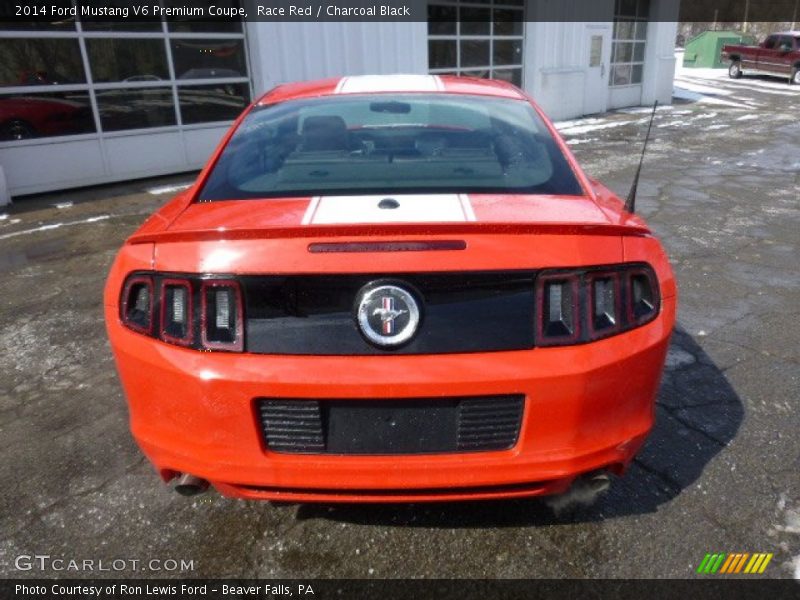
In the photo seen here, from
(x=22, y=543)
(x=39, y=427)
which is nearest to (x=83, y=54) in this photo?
(x=39, y=427)

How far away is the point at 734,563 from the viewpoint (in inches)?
77.2

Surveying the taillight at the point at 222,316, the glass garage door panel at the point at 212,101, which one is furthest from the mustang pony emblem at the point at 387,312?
the glass garage door panel at the point at 212,101

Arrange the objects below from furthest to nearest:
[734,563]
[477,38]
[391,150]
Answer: [477,38] < [391,150] < [734,563]

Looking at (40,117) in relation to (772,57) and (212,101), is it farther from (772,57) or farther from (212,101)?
(772,57)

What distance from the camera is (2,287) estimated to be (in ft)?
14.9

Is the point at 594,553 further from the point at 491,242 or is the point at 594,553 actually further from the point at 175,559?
the point at 175,559

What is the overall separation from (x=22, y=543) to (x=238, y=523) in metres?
0.75

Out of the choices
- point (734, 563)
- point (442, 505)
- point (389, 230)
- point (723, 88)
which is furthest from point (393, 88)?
point (723, 88)

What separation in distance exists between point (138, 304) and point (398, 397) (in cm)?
86

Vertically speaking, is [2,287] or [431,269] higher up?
[431,269]

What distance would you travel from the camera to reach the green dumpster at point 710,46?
31.3m

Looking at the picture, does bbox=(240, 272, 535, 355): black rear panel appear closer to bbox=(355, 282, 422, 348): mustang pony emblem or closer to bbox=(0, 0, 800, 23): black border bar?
bbox=(355, 282, 422, 348): mustang pony emblem

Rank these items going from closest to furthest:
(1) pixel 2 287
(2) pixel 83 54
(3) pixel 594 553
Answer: (3) pixel 594 553 < (1) pixel 2 287 < (2) pixel 83 54

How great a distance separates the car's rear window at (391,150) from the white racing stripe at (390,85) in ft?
0.31
